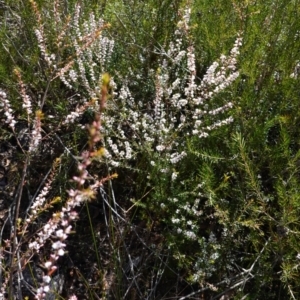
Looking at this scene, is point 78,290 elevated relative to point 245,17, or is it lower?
lower

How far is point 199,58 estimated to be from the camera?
2854 millimetres

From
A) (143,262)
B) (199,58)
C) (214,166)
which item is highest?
(199,58)

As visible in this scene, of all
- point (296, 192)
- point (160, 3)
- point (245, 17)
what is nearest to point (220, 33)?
point (245, 17)

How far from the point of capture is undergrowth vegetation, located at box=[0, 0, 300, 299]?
2283 millimetres

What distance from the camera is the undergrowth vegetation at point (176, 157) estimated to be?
228 centimetres

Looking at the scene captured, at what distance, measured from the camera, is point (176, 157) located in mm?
2418

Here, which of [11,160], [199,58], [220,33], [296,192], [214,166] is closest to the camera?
[296,192]

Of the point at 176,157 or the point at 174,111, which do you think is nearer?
the point at 176,157

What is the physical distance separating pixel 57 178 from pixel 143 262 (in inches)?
24.1

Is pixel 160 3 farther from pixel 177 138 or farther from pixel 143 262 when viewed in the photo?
pixel 143 262

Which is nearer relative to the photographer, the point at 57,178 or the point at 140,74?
the point at 57,178

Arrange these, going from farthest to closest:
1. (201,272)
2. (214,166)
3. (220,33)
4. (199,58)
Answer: (199,58)
(220,33)
(214,166)
(201,272)

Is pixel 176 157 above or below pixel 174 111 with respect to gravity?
below

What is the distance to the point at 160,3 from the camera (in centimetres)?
293
